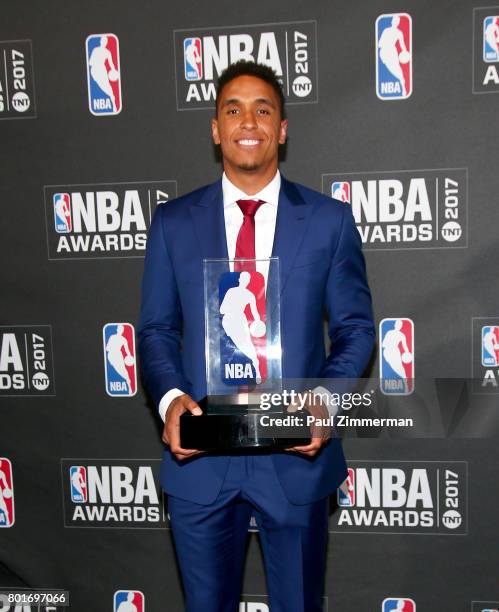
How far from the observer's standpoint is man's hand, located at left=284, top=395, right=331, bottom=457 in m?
1.55

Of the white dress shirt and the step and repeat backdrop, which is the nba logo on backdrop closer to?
the step and repeat backdrop

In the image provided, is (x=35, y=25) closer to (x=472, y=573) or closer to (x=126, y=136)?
(x=126, y=136)

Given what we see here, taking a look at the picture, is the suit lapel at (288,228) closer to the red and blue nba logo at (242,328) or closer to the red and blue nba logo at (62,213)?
the red and blue nba logo at (242,328)

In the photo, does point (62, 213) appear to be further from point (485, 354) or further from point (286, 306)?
point (485, 354)

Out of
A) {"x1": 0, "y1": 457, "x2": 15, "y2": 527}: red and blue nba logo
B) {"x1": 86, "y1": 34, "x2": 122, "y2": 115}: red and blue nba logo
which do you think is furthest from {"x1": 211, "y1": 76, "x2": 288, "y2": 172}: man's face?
{"x1": 0, "y1": 457, "x2": 15, "y2": 527}: red and blue nba logo

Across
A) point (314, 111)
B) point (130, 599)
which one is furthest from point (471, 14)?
point (130, 599)

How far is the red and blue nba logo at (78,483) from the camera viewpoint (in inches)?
102

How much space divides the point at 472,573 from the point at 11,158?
7.72 ft

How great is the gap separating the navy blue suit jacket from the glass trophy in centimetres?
12

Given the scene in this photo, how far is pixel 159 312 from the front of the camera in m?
1.78

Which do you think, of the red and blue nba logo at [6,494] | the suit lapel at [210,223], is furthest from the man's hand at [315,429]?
the red and blue nba logo at [6,494]

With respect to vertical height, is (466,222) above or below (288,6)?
below

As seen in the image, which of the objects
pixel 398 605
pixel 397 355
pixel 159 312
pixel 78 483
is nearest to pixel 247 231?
pixel 159 312

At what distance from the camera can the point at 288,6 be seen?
91.0 inches
